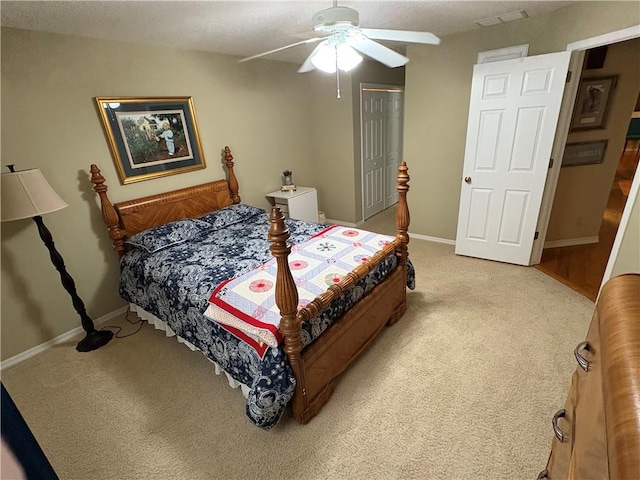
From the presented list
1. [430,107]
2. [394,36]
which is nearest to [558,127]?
[430,107]

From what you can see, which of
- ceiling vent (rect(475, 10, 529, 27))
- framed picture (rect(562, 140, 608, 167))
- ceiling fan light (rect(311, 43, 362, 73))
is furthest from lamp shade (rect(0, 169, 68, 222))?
framed picture (rect(562, 140, 608, 167))

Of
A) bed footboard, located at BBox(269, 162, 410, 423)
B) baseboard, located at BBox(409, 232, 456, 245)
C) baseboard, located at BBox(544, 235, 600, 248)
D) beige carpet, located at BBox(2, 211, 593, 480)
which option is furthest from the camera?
baseboard, located at BBox(409, 232, 456, 245)

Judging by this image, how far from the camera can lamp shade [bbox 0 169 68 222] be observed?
2.00 meters

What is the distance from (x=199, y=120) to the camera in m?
3.25

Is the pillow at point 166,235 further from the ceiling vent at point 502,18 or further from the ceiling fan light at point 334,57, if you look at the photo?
the ceiling vent at point 502,18

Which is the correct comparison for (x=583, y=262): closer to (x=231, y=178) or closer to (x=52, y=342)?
(x=231, y=178)

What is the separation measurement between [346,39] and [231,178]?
215cm

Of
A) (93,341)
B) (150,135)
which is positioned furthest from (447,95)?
(93,341)

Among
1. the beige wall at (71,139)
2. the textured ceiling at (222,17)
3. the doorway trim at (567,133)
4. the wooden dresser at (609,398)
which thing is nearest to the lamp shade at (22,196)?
the beige wall at (71,139)

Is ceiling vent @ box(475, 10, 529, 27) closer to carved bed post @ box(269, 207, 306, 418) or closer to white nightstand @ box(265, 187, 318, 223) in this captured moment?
white nightstand @ box(265, 187, 318, 223)

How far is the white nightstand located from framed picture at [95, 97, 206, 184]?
1.09 metres

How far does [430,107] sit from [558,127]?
4.20 feet

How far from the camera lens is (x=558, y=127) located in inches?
111

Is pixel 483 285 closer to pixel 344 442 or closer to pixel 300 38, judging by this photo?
pixel 344 442
